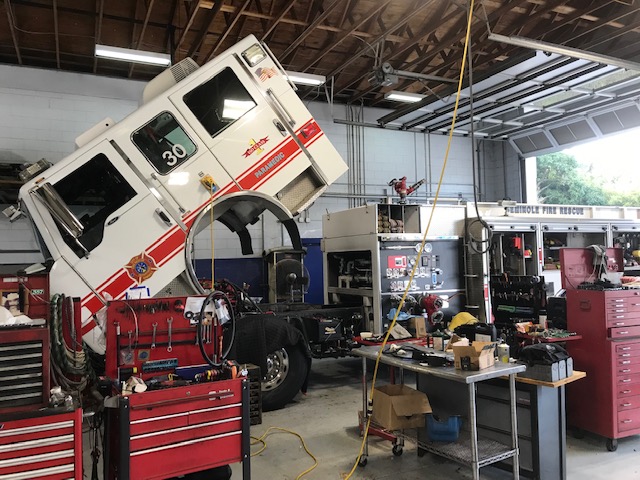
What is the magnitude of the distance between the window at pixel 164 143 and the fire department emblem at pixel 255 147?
46cm

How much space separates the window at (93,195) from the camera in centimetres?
414

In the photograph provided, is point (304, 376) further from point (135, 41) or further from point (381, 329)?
point (135, 41)

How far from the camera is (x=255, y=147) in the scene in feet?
14.9

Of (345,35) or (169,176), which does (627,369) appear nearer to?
(169,176)

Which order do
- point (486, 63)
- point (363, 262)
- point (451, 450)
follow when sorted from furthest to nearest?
1. point (486, 63)
2. point (363, 262)
3. point (451, 450)

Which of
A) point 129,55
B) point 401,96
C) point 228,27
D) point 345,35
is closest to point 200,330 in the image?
point 129,55

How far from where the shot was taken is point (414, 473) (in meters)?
3.73

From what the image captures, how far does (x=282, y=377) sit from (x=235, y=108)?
2810mm

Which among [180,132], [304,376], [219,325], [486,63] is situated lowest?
[304,376]

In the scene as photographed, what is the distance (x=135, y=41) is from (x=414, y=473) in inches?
286

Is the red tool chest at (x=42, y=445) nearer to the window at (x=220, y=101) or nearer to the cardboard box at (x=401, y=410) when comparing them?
the cardboard box at (x=401, y=410)

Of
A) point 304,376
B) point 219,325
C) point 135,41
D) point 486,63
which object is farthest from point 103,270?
point 486,63

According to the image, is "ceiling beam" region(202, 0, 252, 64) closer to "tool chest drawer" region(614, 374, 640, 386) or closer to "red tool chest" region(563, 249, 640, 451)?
"red tool chest" region(563, 249, 640, 451)

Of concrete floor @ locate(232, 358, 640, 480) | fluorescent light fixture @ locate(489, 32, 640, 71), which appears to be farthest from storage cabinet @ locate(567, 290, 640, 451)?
fluorescent light fixture @ locate(489, 32, 640, 71)
